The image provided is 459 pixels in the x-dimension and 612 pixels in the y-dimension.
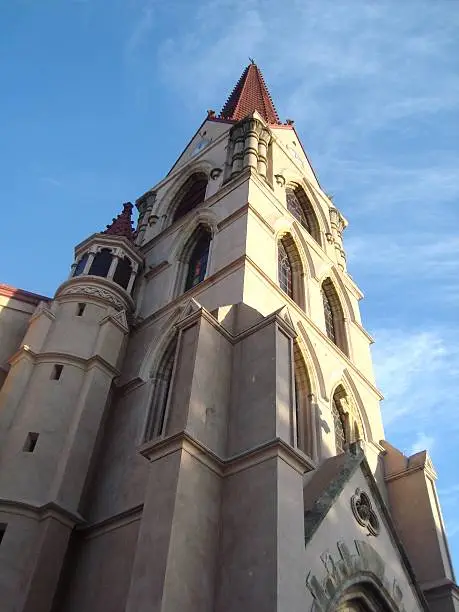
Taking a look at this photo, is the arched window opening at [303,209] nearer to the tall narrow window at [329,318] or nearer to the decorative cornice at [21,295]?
the tall narrow window at [329,318]

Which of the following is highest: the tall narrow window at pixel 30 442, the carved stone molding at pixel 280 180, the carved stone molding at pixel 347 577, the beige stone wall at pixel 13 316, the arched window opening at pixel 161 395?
the carved stone molding at pixel 280 180

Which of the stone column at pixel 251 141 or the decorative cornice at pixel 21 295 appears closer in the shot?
the decorative cornice at pixel 21 295

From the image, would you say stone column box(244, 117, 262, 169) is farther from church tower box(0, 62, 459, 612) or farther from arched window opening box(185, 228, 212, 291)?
arched window opening box(185, 228, 212, 291)

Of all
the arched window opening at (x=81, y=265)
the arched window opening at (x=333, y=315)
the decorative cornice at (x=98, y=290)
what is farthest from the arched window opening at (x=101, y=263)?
the arched window opening at (x=333, y=315)

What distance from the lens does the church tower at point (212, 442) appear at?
8.59 meters

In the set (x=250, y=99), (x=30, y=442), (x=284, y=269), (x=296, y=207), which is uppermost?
(x=250, y=99)

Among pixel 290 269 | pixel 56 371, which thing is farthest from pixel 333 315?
pixel 56 371

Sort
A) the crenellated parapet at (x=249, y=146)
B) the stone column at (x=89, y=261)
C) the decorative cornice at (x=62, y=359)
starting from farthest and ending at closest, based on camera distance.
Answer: the crenellated parapet at (x=249, y=146), the stone column at (x=89, y=261), the decorative cornice at (x=62, y=359)

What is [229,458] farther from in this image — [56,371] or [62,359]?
[62,359]

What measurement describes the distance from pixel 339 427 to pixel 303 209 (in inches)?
406

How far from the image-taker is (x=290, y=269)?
1928 cm

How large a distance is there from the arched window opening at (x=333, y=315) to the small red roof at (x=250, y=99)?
1102 centimetres

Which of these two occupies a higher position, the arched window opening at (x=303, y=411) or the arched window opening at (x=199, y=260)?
the arched window opening at (x=199, y=260)

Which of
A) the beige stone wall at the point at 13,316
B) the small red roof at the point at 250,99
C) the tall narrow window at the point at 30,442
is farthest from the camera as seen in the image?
the small red roof at the point at 250,99
